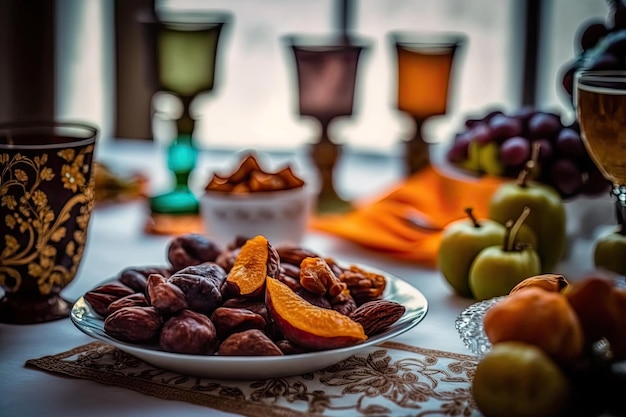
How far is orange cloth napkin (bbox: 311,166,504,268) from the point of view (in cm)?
123

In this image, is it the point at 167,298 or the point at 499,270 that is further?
the point at 499,270

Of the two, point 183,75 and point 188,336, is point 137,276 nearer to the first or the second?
point 188,336

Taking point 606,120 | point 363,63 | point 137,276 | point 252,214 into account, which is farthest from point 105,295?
point 363,63

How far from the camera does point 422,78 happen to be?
4.97ft

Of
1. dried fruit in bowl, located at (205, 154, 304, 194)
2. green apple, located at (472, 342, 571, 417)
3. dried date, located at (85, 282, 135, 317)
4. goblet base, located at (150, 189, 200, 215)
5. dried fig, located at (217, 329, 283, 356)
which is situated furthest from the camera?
goblet base, located at (150, 189, 200, 215)

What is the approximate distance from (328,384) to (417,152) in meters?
0.84

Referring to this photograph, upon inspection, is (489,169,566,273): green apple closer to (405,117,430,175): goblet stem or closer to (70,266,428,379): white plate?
(70,266,428,379): white plate

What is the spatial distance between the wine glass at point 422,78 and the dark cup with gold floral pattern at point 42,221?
26.4 inches

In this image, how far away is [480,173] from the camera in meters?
1.28

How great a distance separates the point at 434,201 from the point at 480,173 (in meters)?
0.13

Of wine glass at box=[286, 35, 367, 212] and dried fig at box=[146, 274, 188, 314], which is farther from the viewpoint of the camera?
wine glass at box=[286, 35, 367, 212]

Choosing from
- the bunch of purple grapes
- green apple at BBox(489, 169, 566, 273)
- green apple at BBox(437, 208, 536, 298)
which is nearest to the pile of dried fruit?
green apple at BBox(437, 208, 536, 298)

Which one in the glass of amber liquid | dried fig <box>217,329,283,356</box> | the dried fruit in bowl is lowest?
dried fig <box>217,329,283,356</box>

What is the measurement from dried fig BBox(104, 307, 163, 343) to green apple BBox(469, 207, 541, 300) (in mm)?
377
